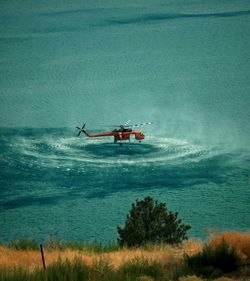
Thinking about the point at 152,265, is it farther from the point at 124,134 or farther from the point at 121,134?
the point at 121,134

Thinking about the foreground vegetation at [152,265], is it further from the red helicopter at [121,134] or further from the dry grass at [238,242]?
the red helicopter at [121,134]

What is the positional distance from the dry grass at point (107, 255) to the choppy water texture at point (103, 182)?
24124 millimetres

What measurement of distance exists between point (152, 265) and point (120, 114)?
57.8 metres

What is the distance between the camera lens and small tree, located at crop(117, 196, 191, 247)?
24.0 m

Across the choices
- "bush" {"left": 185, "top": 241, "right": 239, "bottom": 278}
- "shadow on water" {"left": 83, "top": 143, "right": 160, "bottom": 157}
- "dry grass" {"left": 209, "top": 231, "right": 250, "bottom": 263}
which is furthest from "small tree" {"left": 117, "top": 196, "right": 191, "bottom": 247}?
"shadow on water" {"left": 83, "top": 143, "right": 160, "bottom": 157}

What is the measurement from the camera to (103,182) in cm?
5438

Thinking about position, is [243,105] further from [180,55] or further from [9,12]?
[9,12]

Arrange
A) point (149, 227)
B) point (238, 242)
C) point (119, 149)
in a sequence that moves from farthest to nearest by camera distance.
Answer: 1. point (119, 149)
2. point (149, 227)
3. point (238, 242)

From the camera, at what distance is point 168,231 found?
2484 cm

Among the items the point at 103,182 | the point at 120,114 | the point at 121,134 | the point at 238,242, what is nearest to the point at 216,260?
the point at 238,242

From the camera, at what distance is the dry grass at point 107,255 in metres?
16.3

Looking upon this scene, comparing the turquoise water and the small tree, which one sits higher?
the turquoise water

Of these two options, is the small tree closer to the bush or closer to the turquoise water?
the bush

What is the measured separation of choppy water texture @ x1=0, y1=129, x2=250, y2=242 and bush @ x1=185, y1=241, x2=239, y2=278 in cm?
2720
